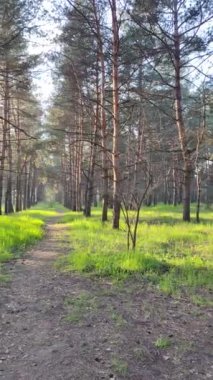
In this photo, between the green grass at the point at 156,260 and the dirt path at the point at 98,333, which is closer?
the dirt path at the point at 98,333

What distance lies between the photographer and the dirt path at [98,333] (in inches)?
163

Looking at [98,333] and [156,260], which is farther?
[156,260]

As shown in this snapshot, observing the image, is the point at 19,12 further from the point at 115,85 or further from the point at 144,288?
the point at 144,288

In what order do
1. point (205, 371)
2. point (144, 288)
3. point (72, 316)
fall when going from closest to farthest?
point (205, 371) < point (72, 316) < point (144, 288)

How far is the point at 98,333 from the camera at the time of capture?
5.05 metres

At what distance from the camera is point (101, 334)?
502cm

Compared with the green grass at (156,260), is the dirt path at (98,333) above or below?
below

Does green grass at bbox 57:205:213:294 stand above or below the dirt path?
above

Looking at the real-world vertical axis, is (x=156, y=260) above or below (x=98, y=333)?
above

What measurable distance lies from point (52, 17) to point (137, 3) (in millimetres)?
3307

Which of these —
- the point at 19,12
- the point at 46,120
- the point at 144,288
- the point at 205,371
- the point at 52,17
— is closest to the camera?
the point at 205,371

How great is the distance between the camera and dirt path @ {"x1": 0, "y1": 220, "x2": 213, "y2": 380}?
4.14 metres

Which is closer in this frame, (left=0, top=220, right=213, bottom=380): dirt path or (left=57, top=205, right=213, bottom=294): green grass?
(left=0, top=220, right=213, bottom=380): dirt path

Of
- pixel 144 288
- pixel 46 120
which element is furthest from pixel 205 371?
pixel 46 120
